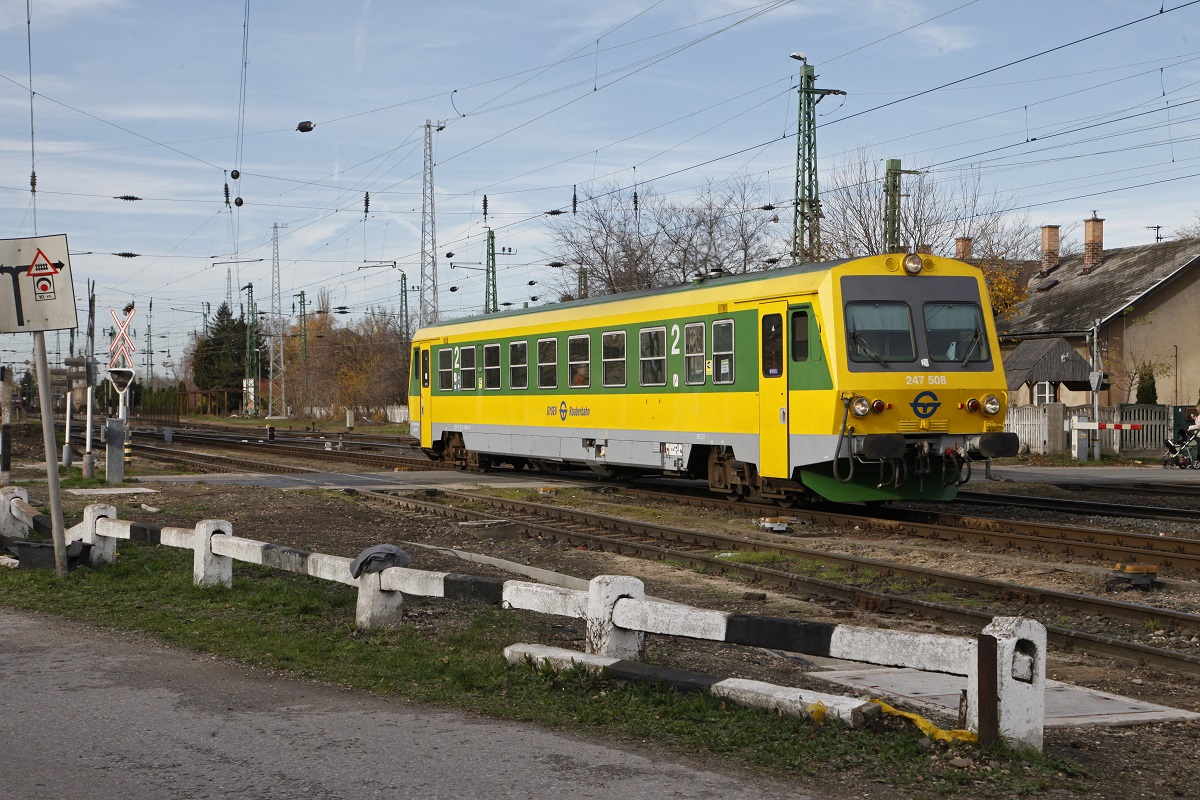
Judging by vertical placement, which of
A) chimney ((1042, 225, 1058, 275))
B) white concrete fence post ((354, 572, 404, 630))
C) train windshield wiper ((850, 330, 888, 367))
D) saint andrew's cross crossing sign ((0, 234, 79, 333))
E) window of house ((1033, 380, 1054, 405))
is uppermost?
chimney ((1042, 225, 1058, 275))

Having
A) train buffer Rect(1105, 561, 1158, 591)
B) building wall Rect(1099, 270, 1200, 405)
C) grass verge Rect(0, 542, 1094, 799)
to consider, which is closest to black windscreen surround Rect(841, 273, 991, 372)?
train buffer Rect(1105, 561, 1158, 591)

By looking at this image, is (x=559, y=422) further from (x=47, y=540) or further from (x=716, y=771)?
(x=716, y=771)

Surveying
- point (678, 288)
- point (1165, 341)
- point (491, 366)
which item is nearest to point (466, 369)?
point (491, 366)

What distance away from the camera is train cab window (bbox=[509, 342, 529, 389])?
23.4m

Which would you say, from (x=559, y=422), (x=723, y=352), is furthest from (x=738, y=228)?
(x=723, y=352)

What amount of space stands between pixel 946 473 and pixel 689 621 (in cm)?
1124

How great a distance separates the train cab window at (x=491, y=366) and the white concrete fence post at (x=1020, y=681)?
1958 centimetres

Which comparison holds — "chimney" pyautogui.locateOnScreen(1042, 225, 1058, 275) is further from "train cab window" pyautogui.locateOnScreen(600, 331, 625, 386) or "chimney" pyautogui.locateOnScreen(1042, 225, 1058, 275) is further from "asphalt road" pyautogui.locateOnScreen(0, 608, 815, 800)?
"asphalt road" pyautogui.locateOnScreen(0, 608, 815, 800)

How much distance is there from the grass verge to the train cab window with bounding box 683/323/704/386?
8525 millimetres

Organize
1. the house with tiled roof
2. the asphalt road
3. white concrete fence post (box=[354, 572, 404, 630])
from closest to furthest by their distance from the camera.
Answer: the asphalt road
white concrete fence post (box=[354, 572, 404, 630])
the house with tiled roof

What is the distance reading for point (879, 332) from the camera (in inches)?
628

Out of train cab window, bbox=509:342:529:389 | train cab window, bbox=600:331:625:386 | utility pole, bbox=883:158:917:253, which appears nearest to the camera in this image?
train cab window, bbox=600:331:625:386

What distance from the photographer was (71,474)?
25.7 meters

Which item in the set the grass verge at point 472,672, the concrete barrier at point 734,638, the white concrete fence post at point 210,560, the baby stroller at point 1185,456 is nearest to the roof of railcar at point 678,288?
the grass verge at point 472,672
